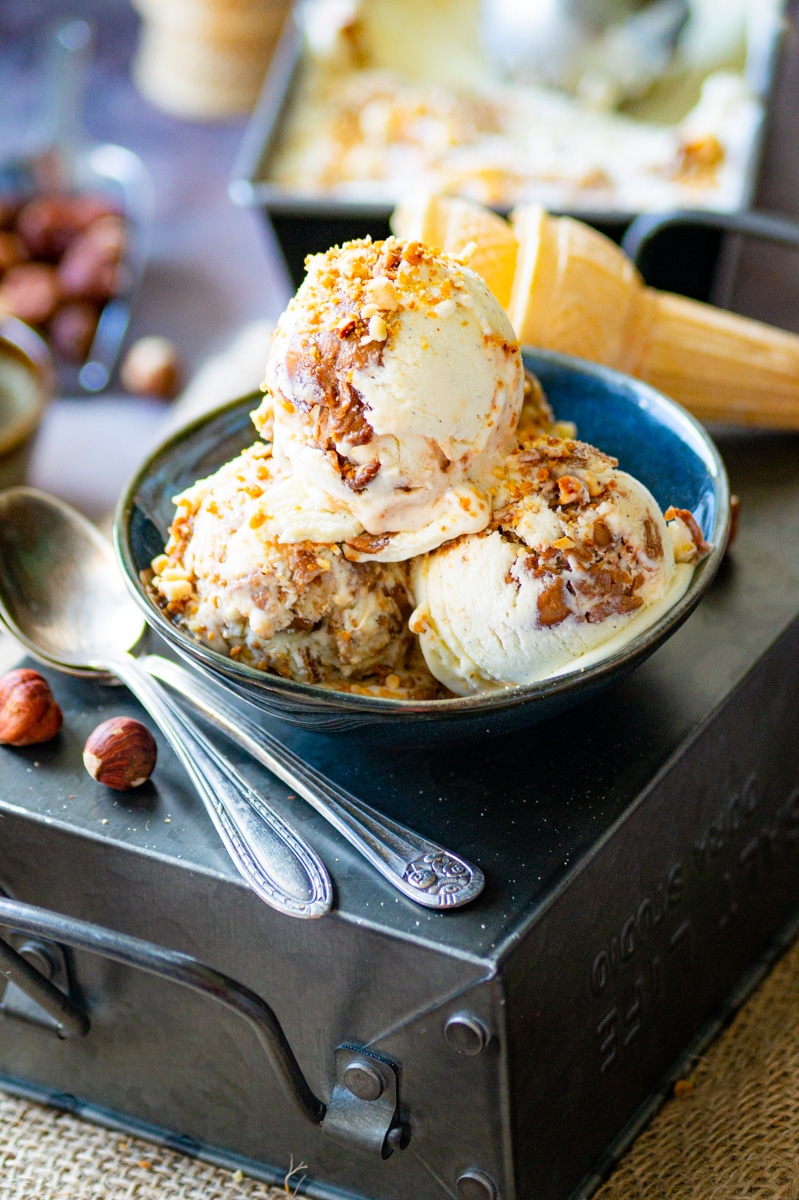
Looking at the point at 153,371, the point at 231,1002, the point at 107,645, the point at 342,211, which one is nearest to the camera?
the point at 231,1002

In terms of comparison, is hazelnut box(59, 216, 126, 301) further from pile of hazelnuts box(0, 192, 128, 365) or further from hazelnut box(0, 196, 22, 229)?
hazelnut box(0, 196, 22, 229)

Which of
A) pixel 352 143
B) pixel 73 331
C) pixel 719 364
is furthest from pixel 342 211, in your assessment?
pixel 719 364

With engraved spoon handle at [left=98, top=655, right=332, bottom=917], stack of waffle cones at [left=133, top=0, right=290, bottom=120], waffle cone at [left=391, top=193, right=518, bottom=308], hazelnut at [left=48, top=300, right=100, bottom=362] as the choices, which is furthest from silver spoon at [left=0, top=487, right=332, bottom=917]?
stack of waffle cones at [left=133, top=0, right=290, bottom=120]

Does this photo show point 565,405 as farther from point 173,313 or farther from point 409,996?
point 173,313

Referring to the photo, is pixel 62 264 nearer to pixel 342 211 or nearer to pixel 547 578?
pixel 342 211

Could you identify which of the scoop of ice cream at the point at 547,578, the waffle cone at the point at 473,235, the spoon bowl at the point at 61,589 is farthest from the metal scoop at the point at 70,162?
the scoop of ice cream at the point at 547,578
